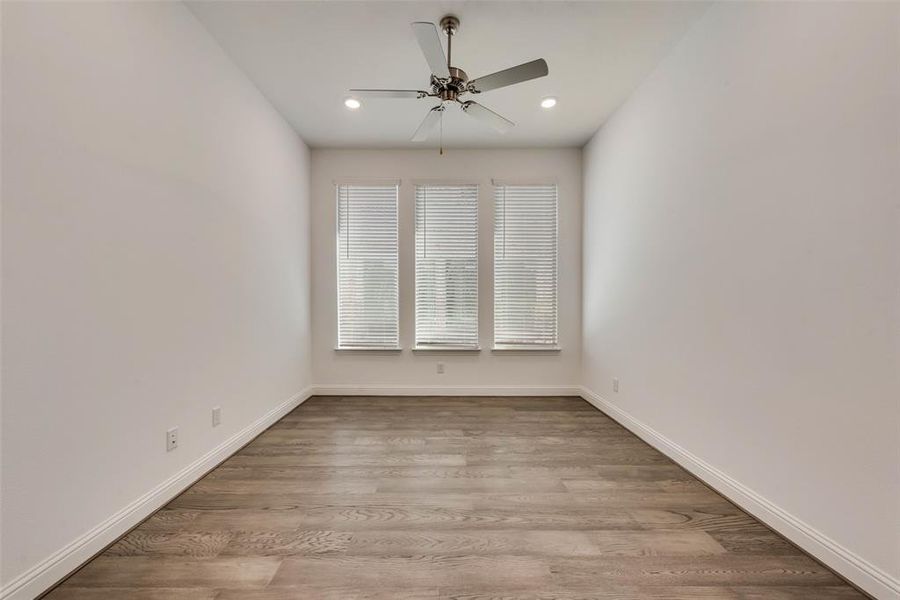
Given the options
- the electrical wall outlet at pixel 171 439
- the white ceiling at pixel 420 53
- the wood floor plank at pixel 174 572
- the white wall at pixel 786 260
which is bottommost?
the wood floor plank at pixel 174 572

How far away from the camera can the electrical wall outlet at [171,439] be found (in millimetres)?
1964

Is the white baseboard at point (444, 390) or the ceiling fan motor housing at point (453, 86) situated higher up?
the ceiling fan motor housing at point (453, 86)

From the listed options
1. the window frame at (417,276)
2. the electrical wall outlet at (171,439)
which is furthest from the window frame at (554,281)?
the electrical wall outlet at (171,439)

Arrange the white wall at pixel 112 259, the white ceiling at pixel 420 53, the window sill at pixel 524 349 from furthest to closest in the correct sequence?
the window sill at pixel 524 349
the white ceiling at pixel 420 53
the white wall at pixel 112 259

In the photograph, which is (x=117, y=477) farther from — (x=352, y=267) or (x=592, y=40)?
(x=592, y=40)

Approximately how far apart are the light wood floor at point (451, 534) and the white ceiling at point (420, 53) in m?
2.81

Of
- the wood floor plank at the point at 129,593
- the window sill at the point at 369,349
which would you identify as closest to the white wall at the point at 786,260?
the wood floor plank at the point at 129,593

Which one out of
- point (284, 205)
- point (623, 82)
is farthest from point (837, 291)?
point (284, 205)

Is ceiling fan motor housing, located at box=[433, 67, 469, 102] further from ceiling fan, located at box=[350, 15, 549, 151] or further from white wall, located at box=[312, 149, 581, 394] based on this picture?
white wall, located at box=[312, 149, 581, 394]

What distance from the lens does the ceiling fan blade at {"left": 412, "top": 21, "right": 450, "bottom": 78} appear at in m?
1.72

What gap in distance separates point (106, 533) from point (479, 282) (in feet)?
11.1

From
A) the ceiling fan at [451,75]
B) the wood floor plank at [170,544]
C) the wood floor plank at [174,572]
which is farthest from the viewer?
the ceiling fan at [451,75]

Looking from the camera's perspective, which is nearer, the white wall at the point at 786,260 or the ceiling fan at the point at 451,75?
the white wall at the point at 786,260

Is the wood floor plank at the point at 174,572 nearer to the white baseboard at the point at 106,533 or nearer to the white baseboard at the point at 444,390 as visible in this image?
the white baseboard at the point at 106,533
